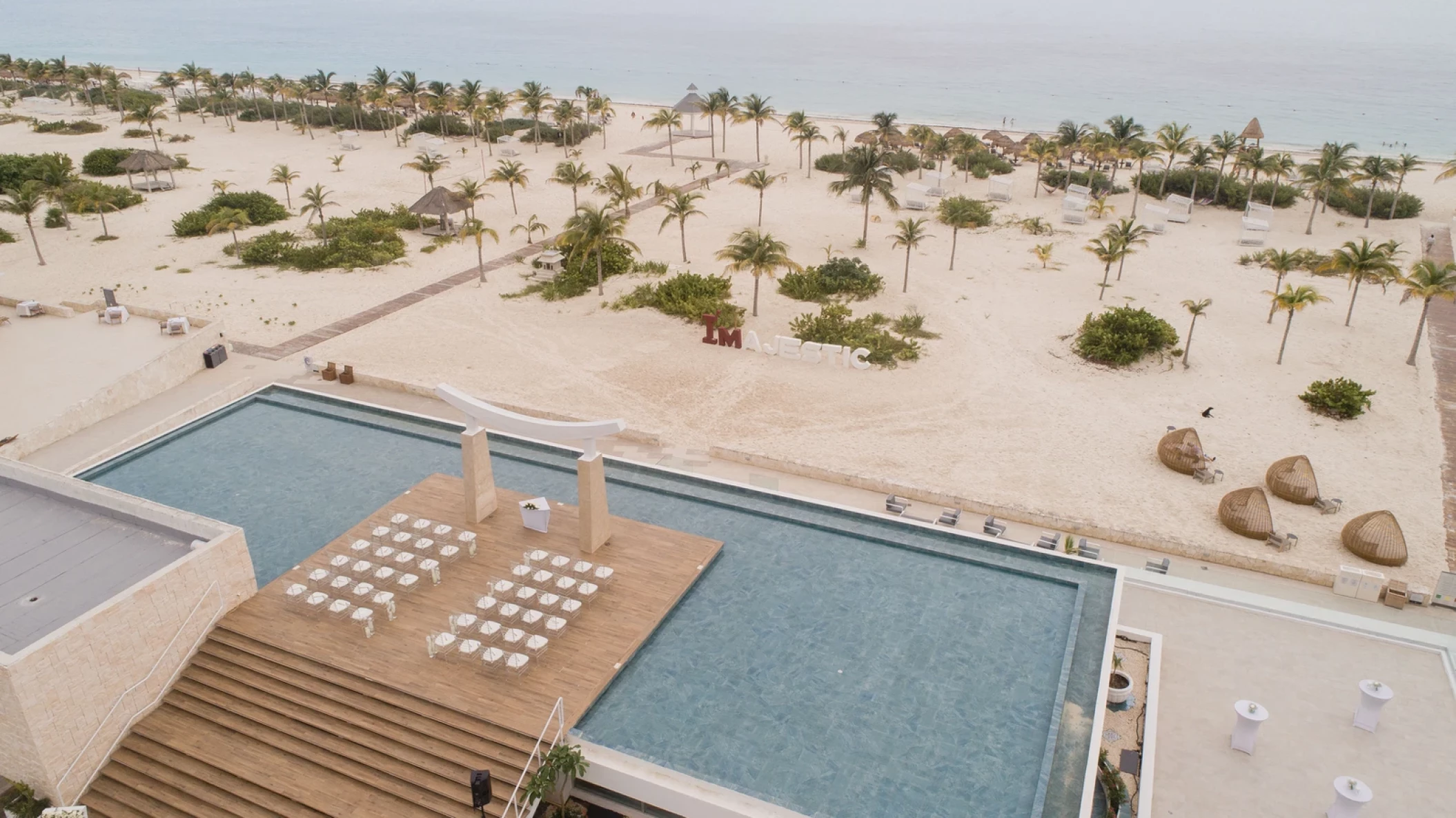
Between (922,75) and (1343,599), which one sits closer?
(1343,599)

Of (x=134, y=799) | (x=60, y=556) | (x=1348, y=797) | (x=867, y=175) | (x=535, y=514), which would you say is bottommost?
(x=134, y=799)

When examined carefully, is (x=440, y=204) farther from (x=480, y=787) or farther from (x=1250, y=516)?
(x=480, y=787)

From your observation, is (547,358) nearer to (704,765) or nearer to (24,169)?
(704,765)

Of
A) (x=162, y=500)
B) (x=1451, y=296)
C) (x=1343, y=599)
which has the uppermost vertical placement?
(x=1451, y=296)

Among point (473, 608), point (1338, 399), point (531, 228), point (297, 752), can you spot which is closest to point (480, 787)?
point (297, 752)

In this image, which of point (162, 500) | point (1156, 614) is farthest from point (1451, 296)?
point (162, 500)
